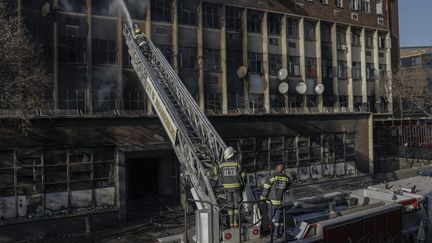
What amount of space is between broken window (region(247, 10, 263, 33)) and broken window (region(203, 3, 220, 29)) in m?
2.15

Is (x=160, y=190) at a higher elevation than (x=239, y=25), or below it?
below

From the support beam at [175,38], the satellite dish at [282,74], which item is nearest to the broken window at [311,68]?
the satellite dish at [282,74]

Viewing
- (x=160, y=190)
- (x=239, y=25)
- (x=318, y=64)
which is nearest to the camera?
(x=160, y=190)

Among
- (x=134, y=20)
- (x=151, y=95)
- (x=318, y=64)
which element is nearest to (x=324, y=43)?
(x=318, y=64)

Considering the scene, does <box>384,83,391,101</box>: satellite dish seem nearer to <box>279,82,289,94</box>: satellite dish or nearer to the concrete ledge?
<box>279,82,289,94</box>: satellite dish

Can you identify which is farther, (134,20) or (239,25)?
(239,25)

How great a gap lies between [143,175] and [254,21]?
10.6 metres

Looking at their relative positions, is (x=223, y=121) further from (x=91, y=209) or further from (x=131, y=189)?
(x=91, y=209)

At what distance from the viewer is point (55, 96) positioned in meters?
16.1

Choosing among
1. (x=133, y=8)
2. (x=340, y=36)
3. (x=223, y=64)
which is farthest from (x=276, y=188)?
(x=340, y=36)

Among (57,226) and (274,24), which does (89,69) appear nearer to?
(57,226)

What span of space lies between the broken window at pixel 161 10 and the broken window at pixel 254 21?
4980 millimetres

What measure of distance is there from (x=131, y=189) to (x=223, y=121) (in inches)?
213

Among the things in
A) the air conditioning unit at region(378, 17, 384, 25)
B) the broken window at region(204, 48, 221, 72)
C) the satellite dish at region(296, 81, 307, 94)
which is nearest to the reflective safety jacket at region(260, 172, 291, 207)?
the broken window at region(204, 48, 221, 72)
